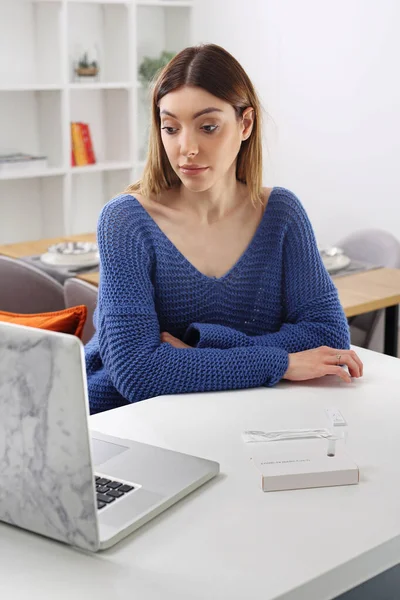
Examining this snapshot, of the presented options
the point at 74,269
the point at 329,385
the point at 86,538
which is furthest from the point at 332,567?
the point at 74,269

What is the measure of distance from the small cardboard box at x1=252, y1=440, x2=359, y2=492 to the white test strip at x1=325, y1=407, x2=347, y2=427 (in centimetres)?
15

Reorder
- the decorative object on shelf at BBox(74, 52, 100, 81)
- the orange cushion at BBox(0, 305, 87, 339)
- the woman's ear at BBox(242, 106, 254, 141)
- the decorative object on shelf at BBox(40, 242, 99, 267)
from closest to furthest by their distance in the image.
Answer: the woman's ear at BBox(242, 106, 254, 141) → the orange cushion at BBox(0, 305, 87, 339) → the decorative object on shelf at BBox(40, 242, 99, 267) → the decorative object on shelf at BBox(74, 52, 100, 81)

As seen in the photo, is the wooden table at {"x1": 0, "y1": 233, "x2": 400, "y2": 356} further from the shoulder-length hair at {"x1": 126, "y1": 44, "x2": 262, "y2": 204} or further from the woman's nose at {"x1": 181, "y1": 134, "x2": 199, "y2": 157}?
the woman's nose at {"x1": 181, "y1": 134, "x2": 199, "y2": 157}

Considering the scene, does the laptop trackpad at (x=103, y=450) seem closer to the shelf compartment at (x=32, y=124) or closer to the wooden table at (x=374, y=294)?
the wooden table at (x=374, y=294)

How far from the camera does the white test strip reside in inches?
59.1

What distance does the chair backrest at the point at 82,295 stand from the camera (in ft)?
8.98

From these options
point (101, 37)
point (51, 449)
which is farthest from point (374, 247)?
point (51, 449)

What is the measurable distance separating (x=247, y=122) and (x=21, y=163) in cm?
319

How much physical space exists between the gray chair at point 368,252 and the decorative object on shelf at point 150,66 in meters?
2.10

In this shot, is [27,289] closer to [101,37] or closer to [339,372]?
[339,372]

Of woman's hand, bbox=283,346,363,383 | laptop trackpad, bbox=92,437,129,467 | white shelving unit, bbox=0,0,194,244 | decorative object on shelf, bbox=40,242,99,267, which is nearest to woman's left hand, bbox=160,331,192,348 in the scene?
woman's hand, bbox=283,346,363,383

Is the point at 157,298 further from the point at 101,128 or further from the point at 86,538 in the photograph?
the point at 101,128

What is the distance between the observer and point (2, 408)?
107cm

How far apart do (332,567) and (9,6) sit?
14.9 feet
